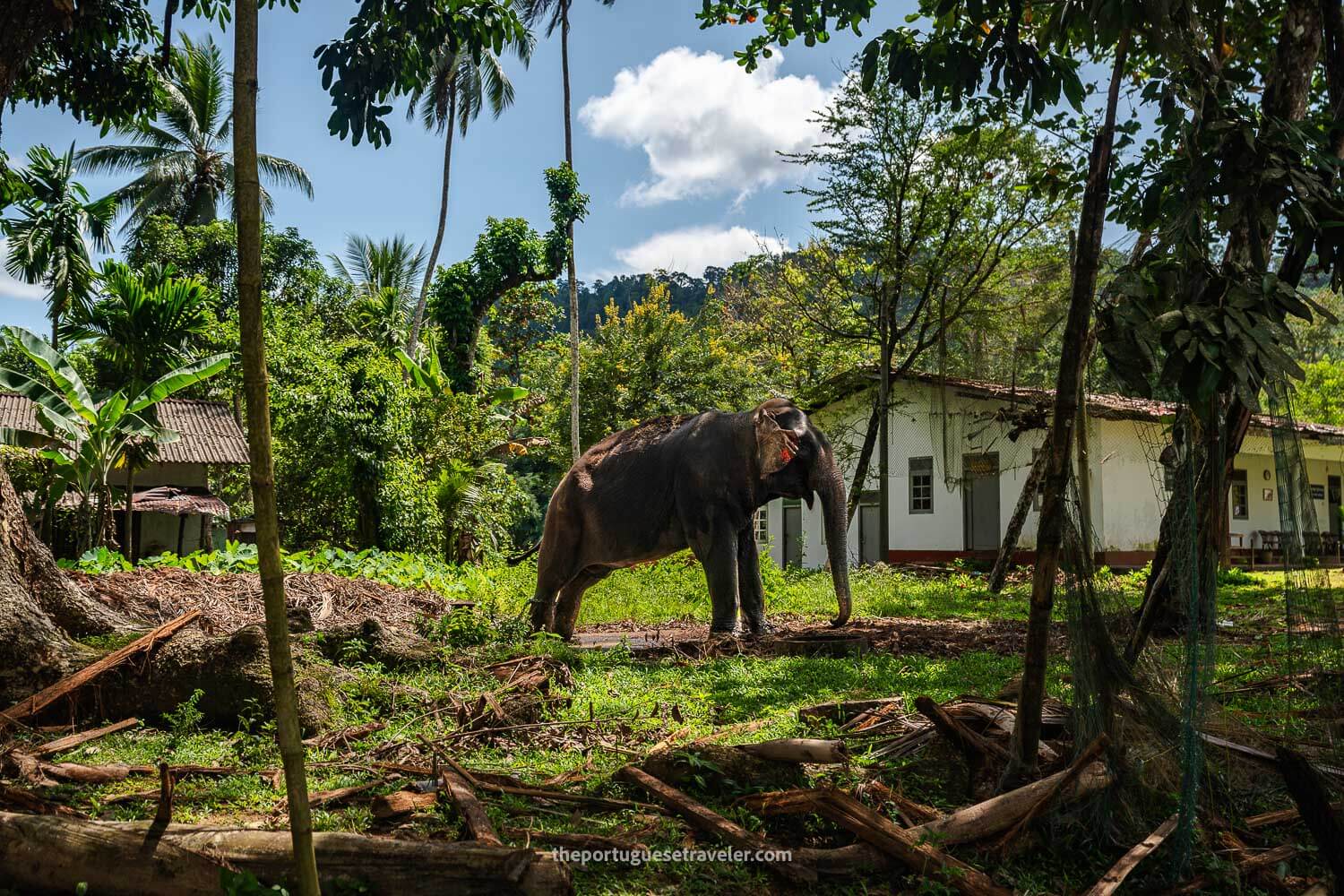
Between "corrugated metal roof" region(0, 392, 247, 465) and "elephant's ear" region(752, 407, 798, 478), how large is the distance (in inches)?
712

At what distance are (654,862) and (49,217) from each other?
16.1 m

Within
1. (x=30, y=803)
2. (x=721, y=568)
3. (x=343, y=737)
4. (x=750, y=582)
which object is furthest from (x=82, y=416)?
(x=30, y=803)

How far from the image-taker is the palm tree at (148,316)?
15523 mm

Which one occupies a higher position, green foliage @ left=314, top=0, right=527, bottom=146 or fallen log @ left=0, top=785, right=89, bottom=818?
green foliage @ left=314, top=0, right=527, bottom=146

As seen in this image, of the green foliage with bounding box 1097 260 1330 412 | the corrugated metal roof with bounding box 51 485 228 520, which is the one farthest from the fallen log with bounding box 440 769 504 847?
the corrugated metal roof with bounding box 51 485 228 520

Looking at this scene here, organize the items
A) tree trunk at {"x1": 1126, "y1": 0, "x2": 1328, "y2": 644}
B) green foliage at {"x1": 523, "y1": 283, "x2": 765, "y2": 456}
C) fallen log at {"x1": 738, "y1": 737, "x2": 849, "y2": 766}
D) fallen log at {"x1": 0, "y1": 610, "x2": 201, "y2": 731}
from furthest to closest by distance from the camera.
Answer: green foliage at {"x1": 523, "y1": 283, "x2": 765, "y2": 456}
fallen log at {"x1": 0, "y1": 610, "x2": 201, "y2": 731}
tree trunk at {"x1": 1126, "y1": 0, "x2": 1328, "y2": 644}
fallen log at {"x1": 738, "y1": 737, "x2": 849, "y2": 766}

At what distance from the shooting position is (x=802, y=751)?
4.07 metres

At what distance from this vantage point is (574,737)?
5234 mm

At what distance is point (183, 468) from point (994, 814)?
2560 cm

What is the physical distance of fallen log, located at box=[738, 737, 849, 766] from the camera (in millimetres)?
4012

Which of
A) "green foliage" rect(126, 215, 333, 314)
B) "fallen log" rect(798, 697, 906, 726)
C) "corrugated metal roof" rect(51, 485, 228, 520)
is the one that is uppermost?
"green foliage" rect(126, 215, 333, 314)

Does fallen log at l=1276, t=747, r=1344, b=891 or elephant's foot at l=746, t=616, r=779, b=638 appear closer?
fallen log at l=1276, t=747, r=1344, b=891

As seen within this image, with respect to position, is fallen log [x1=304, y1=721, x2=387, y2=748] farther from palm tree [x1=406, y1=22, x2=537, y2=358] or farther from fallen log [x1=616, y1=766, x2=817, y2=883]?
palm tree [x1=406, y1=22, x2=537, y2=358]

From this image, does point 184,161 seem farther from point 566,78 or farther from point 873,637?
point 873,637
